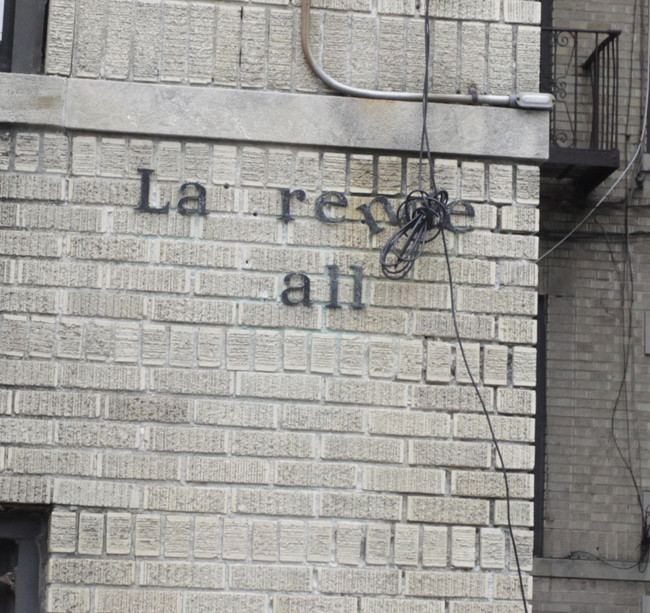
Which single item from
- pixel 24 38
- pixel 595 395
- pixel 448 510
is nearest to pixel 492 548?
pixel 448 510

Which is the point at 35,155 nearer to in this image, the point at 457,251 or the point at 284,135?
the point at 284,135

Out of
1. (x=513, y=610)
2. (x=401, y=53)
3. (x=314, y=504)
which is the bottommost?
(x=513, y=610)

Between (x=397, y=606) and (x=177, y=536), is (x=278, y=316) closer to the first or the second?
(x=177, y=536)

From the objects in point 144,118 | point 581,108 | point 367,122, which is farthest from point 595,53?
point 144,118

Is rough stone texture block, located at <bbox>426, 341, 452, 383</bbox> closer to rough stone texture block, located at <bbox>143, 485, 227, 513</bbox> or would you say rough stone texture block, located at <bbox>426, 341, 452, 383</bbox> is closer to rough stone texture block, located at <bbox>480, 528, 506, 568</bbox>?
rough stone texture block, located at <bbox>480, 528, 506, 568</bbox>

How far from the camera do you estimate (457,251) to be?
4.89 m

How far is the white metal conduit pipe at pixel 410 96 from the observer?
491 cm

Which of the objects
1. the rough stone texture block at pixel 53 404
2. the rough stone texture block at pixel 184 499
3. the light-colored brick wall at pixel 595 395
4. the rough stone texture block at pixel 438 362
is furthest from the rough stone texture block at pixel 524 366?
the light-colored brick wall at pixel 595 395

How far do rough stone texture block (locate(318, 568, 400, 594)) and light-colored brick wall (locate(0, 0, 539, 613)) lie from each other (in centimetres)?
1

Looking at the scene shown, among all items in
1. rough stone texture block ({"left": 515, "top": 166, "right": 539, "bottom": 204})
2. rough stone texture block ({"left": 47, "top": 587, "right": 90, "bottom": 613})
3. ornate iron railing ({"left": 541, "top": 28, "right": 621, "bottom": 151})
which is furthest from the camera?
ornate iron railing ({"left": 541, "top": 28, "right": 621, "bottom": 151})

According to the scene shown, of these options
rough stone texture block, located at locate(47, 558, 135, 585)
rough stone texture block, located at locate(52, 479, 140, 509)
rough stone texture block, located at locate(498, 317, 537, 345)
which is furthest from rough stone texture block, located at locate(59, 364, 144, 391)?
rough stone texture block, located at locate(498, 317, 537, 345)

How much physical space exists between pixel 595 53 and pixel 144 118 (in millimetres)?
5066

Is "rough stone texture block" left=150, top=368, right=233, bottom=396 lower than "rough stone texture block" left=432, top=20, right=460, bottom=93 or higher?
lower

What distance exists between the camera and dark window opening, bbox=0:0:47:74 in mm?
4934
